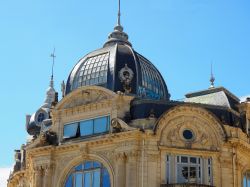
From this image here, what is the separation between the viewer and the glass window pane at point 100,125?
164 ft

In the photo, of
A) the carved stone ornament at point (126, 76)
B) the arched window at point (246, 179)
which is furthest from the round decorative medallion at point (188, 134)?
the carved stone ornament at point (126, 76)

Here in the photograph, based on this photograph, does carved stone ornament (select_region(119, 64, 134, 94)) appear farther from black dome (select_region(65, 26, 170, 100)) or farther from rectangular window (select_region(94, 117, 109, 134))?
rectangular window (select_region(94, 117, 109, 134))

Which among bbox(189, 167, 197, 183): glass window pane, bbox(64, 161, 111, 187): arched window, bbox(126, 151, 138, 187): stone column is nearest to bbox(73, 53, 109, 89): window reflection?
bbox(64, 161, 111, 187): arched window

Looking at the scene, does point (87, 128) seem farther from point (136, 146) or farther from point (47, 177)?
point (136, 146)

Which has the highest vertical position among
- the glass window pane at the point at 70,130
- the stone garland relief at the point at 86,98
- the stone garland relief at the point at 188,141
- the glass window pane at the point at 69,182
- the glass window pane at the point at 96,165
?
Answer: the stone garland relief at the point at 86,98

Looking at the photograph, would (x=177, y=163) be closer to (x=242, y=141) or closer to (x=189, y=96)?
(x=242, y=141)

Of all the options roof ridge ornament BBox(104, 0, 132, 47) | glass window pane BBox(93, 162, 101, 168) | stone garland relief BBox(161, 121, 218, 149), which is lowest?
glass window pane BBox(93, 162, 101, 168)

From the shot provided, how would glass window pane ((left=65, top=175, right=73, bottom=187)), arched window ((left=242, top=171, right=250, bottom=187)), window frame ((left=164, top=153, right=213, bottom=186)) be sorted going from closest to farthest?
window frame ((left=164, top=153, right=213, bottom=186)) < glass window pane ((left=65, top=175, right=73, bottom=187)) < arched window ((left=242, top=171, right=250, bottom=187))

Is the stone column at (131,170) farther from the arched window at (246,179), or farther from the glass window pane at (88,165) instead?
the arched window at (246,179)

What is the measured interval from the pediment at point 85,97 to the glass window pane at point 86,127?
1613 millimetres

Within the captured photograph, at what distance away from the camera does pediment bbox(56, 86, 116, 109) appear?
166 ft

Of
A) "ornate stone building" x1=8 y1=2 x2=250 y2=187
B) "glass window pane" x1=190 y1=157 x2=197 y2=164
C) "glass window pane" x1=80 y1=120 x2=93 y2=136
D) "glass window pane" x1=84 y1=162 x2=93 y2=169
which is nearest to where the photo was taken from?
"ornate stone building" x1=8 y1=2 x2=250 y2=187

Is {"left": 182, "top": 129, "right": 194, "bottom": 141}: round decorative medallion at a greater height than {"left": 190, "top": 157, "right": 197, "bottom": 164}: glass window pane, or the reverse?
{"left": 182, "top": 129, "right": 194, "bottom": 141}: round decorative medallion

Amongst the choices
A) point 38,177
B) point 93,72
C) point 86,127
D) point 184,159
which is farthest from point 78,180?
point 93,72
